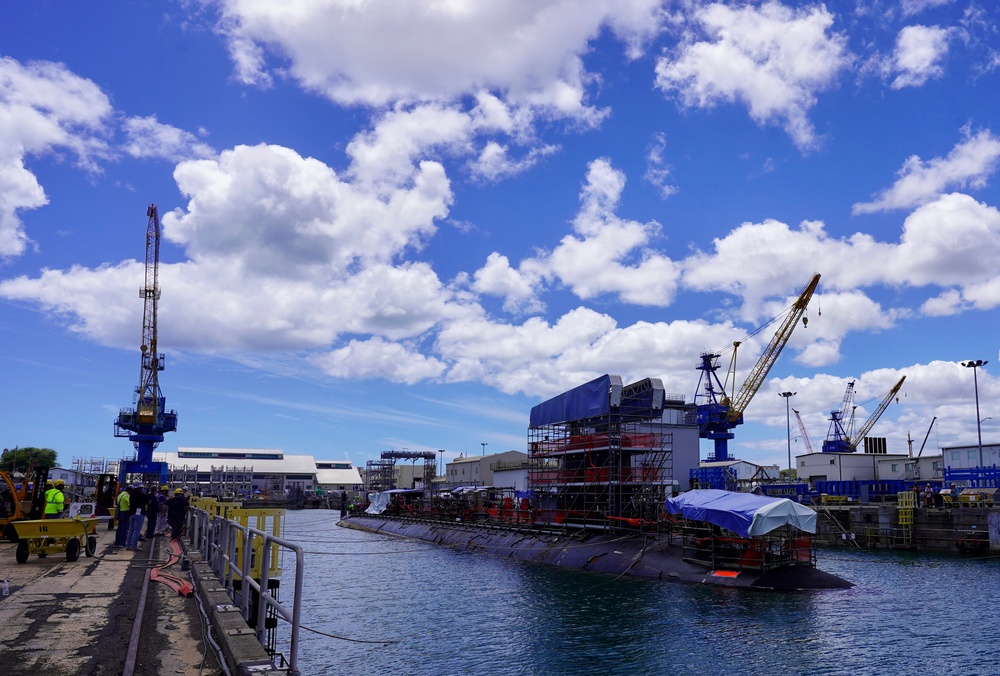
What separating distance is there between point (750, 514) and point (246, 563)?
23405mm

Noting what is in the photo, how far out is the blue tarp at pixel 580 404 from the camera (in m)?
44.5

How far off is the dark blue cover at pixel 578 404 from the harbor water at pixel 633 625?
9.99 metres

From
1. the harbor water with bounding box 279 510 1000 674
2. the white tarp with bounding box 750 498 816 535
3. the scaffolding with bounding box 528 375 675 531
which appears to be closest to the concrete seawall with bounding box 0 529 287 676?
the harbor water with bounding box 279 510 1000 674

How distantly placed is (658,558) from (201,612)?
2655cm

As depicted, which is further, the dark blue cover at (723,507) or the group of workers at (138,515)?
the dark blue cover at (723,507)

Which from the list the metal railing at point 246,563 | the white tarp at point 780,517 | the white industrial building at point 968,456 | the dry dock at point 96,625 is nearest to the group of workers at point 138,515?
the metal railing at point 246,563

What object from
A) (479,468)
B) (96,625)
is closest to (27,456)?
(479,468)

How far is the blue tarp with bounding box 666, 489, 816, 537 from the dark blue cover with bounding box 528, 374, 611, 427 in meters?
10.9

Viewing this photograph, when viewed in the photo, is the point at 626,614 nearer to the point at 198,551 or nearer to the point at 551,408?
the point at 198,551

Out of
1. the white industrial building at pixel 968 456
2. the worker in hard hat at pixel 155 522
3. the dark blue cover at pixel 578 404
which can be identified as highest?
the dark blue cover at pixel 578 404

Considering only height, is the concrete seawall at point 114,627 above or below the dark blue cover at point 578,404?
below

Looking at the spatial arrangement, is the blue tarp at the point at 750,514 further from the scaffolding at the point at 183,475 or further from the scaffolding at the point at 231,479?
the scaffolding at the point at 183,475

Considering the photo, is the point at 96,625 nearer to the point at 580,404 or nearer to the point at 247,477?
the point at 580,404

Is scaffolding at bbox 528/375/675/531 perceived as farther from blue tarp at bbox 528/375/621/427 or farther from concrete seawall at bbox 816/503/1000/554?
concrete seawall at bbox 816/503/1000/554
